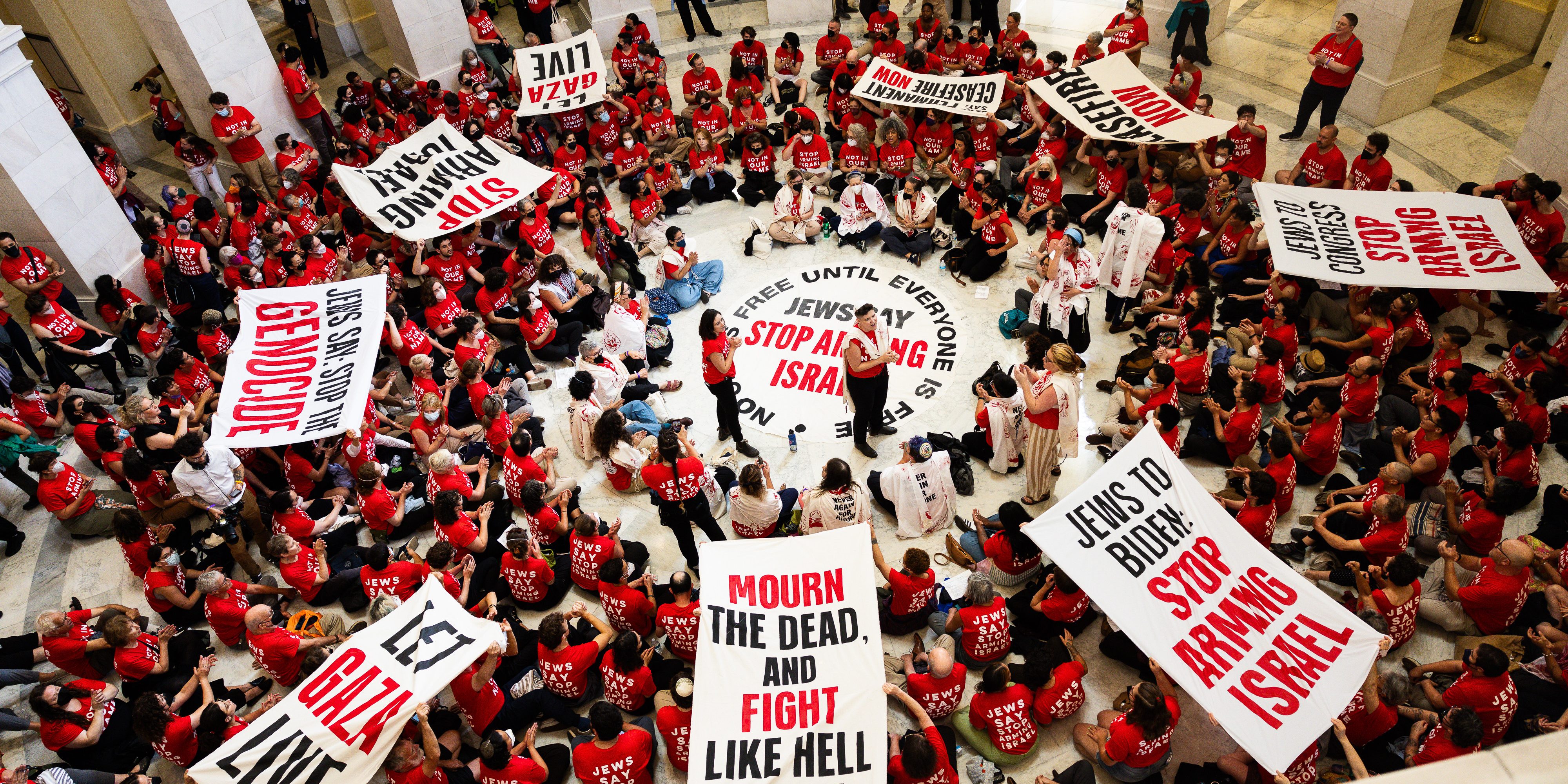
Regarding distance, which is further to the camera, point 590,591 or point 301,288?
point 301,288

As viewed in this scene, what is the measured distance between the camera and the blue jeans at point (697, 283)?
13891mm

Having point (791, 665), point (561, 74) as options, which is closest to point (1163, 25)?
point (561, 74)

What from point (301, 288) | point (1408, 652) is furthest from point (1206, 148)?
point (301, 288)

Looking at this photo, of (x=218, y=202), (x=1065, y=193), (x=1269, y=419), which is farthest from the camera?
(x=218, y=202)

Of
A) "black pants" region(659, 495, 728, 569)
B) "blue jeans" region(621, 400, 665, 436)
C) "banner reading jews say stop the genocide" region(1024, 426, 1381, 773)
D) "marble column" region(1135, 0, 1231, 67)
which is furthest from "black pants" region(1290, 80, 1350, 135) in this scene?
"black pants" region(659, 495, 728, 569)

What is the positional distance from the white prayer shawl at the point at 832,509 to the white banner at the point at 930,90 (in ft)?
27.5

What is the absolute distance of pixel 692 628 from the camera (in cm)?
852

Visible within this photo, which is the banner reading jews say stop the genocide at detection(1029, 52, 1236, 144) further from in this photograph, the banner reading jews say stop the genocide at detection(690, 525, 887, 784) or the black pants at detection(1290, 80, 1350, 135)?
the banner reading jews say stop the genocide at detection(690, 525, 887, 784)

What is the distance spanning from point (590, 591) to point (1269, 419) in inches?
326

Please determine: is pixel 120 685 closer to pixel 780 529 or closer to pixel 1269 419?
pixel 780 529

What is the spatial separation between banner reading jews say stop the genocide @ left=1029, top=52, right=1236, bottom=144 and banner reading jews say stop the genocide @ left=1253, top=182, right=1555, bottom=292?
220cm

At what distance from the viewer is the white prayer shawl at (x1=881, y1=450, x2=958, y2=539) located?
962 cm

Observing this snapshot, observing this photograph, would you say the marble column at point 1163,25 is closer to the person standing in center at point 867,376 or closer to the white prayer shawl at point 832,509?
the person standing in center at point 867,376

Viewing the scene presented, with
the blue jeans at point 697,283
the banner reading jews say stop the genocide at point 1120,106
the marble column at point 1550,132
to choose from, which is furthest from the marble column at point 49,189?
the marble column at point 1550,132
